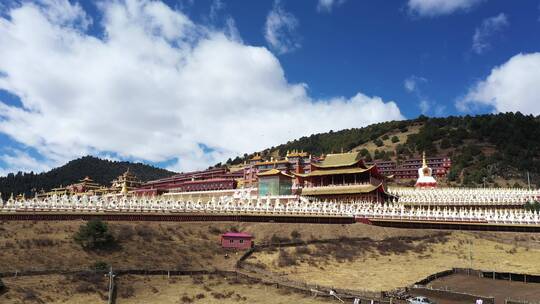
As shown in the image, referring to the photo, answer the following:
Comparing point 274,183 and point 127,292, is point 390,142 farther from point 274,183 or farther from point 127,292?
point 127,292

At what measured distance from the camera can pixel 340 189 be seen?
74.2m

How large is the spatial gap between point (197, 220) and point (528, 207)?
147 ft

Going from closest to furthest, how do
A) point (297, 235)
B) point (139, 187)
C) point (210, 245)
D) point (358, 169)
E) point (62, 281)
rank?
1. point (62, 281)
2. point (210, 245)
3. point (297, 235)
4. point (358, 169)
5. point (139, 187)

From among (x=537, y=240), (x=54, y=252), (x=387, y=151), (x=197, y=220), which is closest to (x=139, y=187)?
(x=387, y=151)

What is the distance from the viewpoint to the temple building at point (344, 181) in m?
71.8

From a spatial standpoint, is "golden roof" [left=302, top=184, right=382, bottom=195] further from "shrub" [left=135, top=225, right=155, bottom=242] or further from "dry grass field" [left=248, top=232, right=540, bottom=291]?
"shrub" [left=135, top=225, right=155, bottom=242]

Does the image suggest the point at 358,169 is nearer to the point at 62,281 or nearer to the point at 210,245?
the point at 210,245

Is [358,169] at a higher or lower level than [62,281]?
higher

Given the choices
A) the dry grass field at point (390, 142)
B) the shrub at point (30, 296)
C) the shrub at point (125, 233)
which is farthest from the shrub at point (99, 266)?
the dry grass field at point (390, 142)

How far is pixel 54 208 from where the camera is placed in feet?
153

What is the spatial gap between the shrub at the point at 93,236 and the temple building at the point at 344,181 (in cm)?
4093

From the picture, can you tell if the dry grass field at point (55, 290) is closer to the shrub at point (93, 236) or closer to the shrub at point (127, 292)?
the shrub at point (127, 292)

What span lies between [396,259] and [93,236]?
90.6ft

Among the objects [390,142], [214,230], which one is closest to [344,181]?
[214,230]
